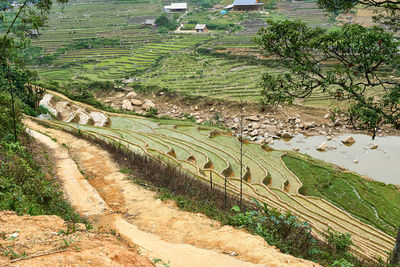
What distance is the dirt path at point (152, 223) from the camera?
5.55m

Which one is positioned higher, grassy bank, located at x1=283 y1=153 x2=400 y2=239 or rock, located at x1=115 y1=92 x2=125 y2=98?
rock, located at x1=115 y1=92 x2=125 y2=98

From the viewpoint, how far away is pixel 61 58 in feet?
161

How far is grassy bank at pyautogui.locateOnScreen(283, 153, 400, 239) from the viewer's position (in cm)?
1282

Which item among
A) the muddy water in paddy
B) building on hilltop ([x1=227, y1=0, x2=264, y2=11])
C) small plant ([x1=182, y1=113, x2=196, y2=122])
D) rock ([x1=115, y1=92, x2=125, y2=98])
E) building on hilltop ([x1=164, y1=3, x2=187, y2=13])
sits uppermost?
building on hilltop ([x1=164, y1=3, x2=187, y2=13])

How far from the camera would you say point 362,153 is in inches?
822

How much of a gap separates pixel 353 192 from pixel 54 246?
13728 mm

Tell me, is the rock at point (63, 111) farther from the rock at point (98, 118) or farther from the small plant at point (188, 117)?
the small plant at point (188, 117)

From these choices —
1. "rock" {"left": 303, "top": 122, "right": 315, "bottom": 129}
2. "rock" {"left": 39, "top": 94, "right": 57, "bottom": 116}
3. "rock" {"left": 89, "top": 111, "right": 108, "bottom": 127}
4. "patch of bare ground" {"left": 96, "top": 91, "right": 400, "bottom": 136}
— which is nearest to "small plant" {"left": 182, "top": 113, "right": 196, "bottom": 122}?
"patch of bare ground" {"left": 96, "top": 91, "right": 400, "bottom": 136}

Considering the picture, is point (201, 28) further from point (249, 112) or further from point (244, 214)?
point (244, 214)

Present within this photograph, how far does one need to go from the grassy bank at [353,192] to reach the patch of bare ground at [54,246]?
11193 millimetres

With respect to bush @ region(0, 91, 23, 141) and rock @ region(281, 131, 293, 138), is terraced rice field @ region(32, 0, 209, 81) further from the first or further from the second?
bush @ region(0, 91, 23, 141)

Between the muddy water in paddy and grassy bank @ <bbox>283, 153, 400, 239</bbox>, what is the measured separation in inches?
98.5

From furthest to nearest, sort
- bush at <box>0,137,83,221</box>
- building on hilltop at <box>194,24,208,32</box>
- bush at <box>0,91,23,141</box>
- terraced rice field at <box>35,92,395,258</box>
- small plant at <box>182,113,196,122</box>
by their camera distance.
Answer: building on hilltop at <box>194,24,208,32</box>
small plant at <box>182,113,196,122</box>
terraced rice field at <box>35,92,395,258</box>
bush at <box>0,91,23,141</box>
bush at <box>0,137,83,221</box>

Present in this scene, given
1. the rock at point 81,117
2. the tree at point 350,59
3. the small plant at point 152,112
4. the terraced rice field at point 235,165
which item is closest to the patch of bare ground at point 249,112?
the small plant at point 152,112
